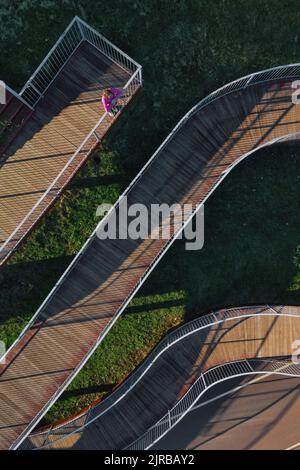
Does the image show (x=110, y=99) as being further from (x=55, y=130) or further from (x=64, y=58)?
(x=64, y=58)

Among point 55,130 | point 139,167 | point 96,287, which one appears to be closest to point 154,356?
point 96,287

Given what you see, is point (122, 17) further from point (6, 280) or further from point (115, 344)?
point (115, 344)

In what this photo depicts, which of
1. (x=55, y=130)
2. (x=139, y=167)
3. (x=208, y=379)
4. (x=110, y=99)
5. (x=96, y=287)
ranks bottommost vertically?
(x=208, y=379)

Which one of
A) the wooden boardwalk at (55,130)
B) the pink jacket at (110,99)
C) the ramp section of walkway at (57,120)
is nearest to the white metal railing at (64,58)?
the ramp section of walkway at (57,120)

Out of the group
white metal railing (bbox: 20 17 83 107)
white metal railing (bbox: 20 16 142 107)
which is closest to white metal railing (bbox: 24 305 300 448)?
white metal railing (bbox: 20 16 142 107)

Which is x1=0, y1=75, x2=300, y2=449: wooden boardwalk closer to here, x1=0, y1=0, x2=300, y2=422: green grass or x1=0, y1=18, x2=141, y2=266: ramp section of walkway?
x1=0, y1=0, x2=300, y2=422: green grass
